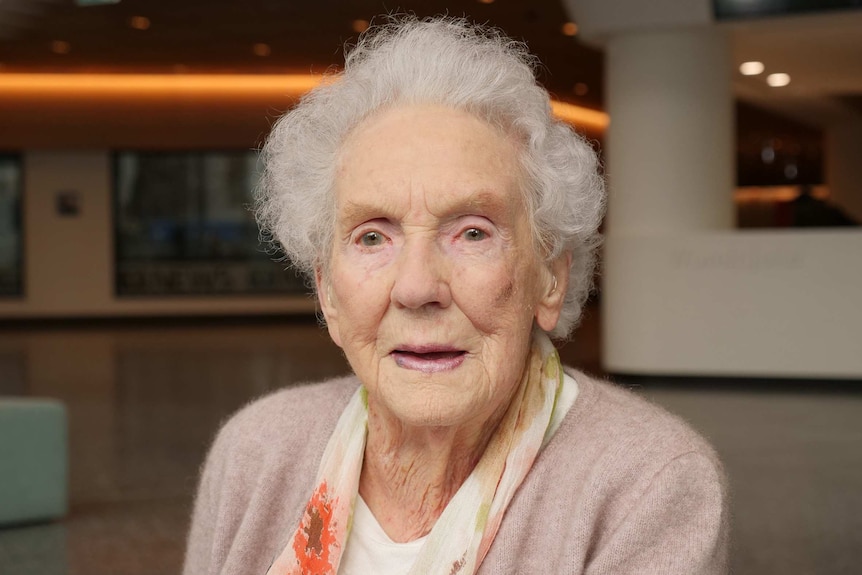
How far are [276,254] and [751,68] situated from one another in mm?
9300

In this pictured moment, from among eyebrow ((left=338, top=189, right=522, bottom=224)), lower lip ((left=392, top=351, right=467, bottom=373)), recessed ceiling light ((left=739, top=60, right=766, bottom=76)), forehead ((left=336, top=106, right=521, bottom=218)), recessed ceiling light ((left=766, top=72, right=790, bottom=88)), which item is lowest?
lower lip ((left=392, top=351, right=467, bottom=373))

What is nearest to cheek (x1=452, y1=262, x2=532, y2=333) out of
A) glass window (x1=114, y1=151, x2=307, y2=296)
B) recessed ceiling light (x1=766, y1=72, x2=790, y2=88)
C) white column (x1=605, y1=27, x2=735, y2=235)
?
white column (x1=605, y1=27, x2=735, y2=235)

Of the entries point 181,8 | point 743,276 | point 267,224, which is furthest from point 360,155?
point 181,8

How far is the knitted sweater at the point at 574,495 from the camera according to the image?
1.34m

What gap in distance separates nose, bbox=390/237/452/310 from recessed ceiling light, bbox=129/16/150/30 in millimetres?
12229

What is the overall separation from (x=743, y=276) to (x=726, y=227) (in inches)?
21.4

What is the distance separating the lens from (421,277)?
4.52 feet

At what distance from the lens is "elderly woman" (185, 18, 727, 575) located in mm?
1401

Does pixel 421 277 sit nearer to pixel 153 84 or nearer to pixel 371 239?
pixel 371 239

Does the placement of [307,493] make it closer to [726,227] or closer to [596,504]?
[596,504]

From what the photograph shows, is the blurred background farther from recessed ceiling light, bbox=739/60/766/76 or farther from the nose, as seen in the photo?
the nose

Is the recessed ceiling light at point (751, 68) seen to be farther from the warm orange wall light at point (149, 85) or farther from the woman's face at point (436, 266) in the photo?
the woman's face at point (436, 266)

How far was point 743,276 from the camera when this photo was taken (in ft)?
31.0

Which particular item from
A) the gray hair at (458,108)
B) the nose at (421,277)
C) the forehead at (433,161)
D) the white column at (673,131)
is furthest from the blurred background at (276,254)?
the nose at (421,277)
